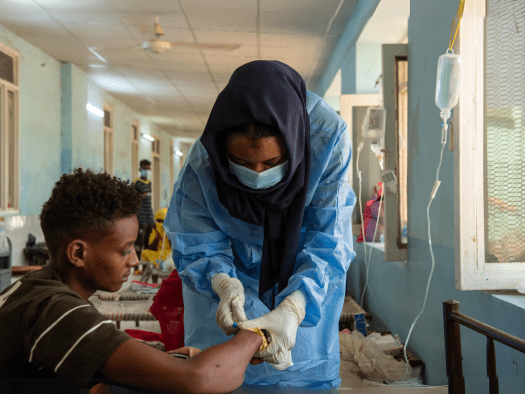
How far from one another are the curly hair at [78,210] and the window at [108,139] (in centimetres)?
812

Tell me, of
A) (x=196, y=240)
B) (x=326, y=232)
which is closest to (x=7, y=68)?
(x=196, y=240)

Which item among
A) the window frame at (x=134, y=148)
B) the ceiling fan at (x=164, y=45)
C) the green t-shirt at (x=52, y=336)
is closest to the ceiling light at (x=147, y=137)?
the window frame at (x=134, y=148)

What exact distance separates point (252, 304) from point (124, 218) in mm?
525

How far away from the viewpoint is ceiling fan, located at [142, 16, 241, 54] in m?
4.73

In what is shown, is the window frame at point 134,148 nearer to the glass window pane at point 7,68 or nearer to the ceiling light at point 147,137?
the ceiling light at point 147,137

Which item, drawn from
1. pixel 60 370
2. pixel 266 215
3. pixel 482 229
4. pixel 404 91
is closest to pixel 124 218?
pixel 60 370

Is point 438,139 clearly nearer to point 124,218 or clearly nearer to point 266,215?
point 266,215

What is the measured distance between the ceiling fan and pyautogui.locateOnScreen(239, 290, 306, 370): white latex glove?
405 cm

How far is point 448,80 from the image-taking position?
1729mm

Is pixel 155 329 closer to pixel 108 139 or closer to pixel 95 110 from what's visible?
pixel 95 110

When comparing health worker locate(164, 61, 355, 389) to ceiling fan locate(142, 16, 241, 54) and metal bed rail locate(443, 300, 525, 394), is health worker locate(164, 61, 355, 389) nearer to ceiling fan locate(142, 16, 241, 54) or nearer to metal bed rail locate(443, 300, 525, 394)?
metal bed rail locate(443, 300, 525, 394)

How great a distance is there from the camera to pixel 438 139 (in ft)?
7.30

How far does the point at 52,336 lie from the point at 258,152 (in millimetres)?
680

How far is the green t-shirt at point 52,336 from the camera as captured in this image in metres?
0.79
